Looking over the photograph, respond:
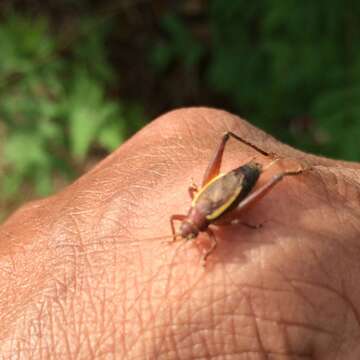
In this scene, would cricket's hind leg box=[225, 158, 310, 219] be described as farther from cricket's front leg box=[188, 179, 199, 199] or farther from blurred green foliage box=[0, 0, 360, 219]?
blurred green foliage box=[0, 0, 360, 219]

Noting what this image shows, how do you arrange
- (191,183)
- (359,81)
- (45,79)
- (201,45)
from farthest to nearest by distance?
1. (201,45)
2. (45,79)
3. (359,81)
4. (191,183)

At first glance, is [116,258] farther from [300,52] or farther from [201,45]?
[201,45]

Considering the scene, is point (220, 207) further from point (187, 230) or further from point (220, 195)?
point (187, 230)

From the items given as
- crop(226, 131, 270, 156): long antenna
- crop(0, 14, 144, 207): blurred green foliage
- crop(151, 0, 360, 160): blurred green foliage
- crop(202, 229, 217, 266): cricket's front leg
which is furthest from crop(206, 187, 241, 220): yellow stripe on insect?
crop(0, 14, 144, 207): blurred green foliage

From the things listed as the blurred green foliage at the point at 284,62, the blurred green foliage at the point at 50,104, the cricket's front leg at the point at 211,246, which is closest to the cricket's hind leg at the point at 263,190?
the cricket's front leg at the point at 211,246

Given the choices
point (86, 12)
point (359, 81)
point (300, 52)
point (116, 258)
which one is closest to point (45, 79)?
point (86, 12)

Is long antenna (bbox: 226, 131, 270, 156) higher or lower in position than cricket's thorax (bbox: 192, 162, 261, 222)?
higher

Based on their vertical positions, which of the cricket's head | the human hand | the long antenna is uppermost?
the long antenna

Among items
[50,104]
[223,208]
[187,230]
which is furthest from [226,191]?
[50,104]
